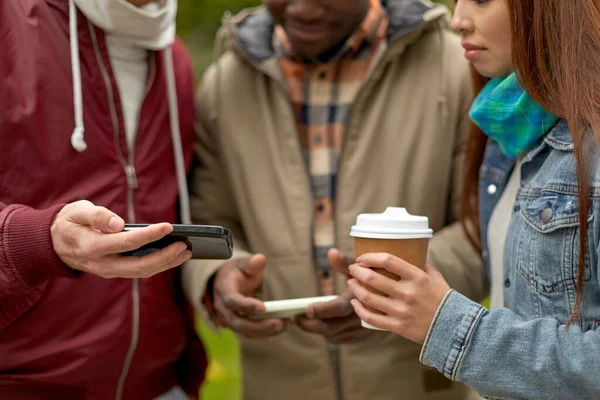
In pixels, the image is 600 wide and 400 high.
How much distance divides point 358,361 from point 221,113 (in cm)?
94

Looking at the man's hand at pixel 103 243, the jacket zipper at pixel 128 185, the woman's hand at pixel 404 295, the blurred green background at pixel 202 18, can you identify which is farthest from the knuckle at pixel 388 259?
the blurred green background at pixel 202 18

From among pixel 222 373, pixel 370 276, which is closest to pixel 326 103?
pixel 370 276

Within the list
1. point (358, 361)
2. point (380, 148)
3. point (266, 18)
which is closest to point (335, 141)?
point (380, 148)

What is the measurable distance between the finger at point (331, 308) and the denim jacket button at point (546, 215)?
2.10 feet

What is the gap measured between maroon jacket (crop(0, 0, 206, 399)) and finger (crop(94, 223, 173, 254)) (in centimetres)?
23

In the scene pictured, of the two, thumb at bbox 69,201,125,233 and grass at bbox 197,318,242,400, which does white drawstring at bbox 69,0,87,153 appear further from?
grass at bbox 197,318,242,400

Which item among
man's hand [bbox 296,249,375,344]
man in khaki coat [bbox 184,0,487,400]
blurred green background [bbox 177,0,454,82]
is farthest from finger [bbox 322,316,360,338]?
blurred green background [bbox 177,0,454,82]

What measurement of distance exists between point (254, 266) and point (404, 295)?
2.30ft

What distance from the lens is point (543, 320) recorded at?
1693 mm

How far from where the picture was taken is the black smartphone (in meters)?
1.75

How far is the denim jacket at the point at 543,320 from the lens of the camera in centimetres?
163

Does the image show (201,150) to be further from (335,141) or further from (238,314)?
(238,314)

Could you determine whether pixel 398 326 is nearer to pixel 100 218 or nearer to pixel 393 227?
pixel 393 227

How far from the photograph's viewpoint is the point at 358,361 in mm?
2545
